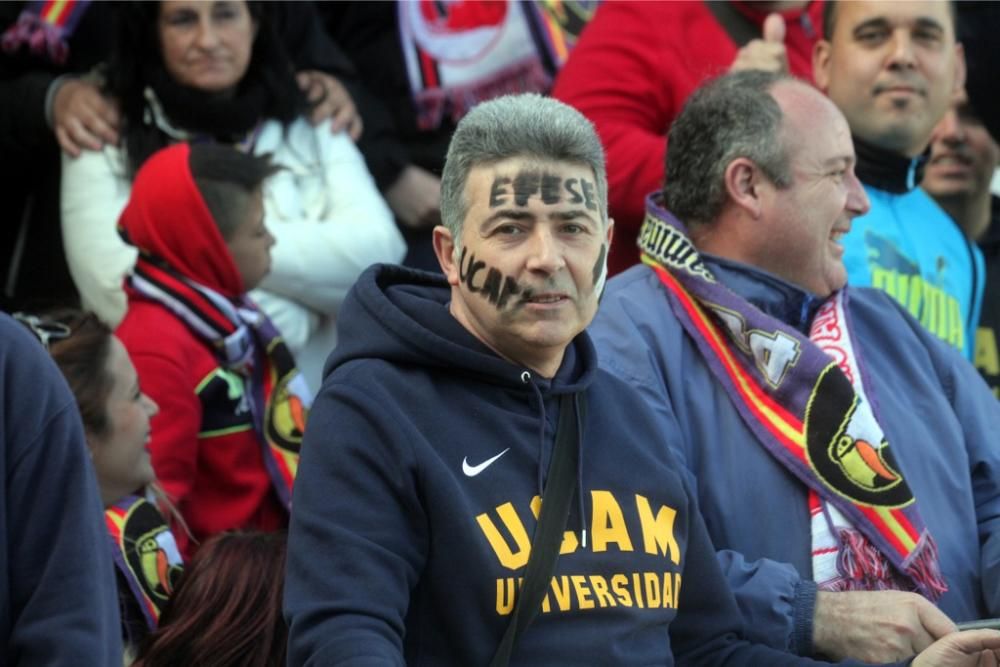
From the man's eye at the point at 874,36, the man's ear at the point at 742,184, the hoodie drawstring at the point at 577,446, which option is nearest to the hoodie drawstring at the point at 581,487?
the hoodie drawstring at the point at 577,446

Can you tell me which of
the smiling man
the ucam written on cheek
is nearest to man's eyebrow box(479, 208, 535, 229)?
the ucam written on cheek

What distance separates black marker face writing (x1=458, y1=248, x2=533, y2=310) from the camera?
10.4ft

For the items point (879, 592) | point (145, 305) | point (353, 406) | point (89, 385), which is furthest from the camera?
point (145, 305)

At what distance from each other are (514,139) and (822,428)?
117cm

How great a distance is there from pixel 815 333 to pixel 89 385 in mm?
1661

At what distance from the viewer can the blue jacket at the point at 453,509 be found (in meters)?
2.91

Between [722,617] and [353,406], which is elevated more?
[353,406]

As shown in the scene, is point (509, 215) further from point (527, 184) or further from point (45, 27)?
point (45, 27)

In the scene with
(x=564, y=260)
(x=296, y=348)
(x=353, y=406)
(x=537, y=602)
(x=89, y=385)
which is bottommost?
(x=296, y=348)

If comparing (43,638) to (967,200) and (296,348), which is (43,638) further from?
(967,200)

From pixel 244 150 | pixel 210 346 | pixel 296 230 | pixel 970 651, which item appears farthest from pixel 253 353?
pixel 970 651

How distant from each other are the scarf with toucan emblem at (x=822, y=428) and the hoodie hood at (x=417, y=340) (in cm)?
80

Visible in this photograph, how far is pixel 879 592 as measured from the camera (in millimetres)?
3723

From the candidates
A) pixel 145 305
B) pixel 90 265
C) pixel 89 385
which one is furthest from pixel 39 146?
pixel 89 385
